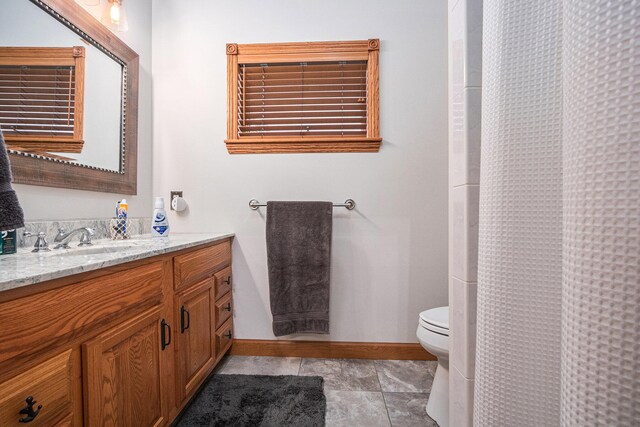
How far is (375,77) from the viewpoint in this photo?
5.74 feet

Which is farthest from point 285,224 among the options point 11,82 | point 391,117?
point 11,82

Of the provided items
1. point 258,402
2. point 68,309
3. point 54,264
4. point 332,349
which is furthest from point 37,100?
point 332,349

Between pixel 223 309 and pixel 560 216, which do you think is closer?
pixel 560 216

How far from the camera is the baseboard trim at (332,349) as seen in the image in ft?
5.74

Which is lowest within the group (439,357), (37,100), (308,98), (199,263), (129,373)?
(439,357)

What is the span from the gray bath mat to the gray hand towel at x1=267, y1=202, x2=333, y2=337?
295 mm

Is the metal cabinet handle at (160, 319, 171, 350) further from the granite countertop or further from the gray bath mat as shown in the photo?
the gray bath mat

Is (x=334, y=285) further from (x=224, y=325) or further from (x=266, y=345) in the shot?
(x=224, y=325)

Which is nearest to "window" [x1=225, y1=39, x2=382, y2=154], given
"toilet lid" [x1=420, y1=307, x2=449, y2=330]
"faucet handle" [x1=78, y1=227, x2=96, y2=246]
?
"faucet handle" [x1=78, y1=227, x2=96, y2=246]

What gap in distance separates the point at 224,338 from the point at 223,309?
0.18 metres

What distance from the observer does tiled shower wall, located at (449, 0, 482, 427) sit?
75cm

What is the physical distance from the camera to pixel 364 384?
1494mm

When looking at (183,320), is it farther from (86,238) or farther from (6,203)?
(6,203)

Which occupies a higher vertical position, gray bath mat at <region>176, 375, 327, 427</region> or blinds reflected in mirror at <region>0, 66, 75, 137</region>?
blinds reflected in mirror at <region>0, 66, 75, 137</region>
